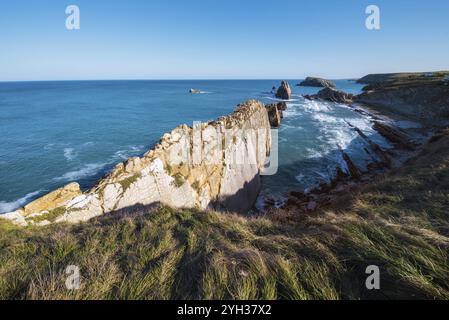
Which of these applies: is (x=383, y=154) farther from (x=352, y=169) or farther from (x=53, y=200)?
(x=53, y=200)

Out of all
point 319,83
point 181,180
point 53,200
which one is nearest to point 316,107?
point 181,180

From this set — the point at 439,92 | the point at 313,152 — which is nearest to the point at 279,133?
the point at 313,152

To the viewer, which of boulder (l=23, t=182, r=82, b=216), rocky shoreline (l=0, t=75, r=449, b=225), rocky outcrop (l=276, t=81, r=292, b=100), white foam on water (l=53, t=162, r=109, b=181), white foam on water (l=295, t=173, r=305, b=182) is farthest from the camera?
rocky outcrop (l=276, t=81, r=292, b=100)

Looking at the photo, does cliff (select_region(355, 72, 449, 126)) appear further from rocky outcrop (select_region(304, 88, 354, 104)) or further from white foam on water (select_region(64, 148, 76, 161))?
white foam on water (select_region(64, 148, 76, 161))

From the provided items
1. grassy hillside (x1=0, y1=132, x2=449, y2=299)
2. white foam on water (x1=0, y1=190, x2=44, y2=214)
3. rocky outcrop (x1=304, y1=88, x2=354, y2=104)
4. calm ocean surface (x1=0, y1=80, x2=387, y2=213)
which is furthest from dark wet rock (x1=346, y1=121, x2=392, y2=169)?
rocky outcrop (x1=304, y1=88, x2=354, y2=104)

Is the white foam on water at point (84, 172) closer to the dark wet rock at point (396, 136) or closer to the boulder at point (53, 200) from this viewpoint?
the boulder at point (53, 200)
